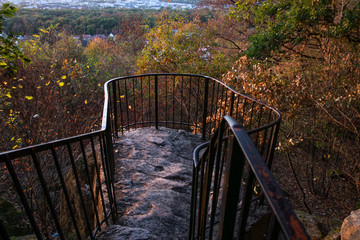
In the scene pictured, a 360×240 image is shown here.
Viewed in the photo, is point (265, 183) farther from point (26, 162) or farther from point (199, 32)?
point (199, 32)

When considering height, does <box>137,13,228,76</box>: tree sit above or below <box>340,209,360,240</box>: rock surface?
above

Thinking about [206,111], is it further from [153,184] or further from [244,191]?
[244,191]

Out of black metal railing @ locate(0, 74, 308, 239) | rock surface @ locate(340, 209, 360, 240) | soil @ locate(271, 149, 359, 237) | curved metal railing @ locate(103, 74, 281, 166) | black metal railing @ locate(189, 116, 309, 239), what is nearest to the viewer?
black metal railing @ locate(189, 116, 309, 239)

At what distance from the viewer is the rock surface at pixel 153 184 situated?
2549 mm

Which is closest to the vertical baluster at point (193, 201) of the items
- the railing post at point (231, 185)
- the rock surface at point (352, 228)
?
the railing post at point (231, 185)

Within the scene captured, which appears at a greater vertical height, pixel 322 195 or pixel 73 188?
pixel 73 188

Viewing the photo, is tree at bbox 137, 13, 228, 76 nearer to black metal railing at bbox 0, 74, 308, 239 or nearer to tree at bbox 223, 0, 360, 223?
black metal railing at bbox 0, 74, 308, 239

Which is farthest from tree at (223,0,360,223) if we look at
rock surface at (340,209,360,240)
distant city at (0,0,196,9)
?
distant city at (0,0,196,9)

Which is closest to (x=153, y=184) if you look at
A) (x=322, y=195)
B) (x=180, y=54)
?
(x=180, y=54)

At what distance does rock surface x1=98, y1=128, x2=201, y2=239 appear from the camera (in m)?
2.55

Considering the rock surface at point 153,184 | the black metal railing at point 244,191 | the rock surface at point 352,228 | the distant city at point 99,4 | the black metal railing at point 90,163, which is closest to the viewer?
the black metal railing at point 244,191

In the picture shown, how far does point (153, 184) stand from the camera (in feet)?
11.3

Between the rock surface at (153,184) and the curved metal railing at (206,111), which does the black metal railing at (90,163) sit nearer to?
the curved metal railing at (206,111)

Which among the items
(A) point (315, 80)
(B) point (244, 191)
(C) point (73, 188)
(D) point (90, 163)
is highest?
(B) point (244, 191)
